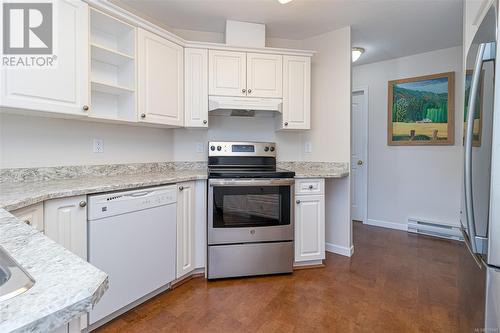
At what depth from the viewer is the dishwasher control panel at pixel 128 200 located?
1.51m

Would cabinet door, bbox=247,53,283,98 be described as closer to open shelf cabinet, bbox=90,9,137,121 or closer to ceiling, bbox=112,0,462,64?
ceiling, bbox=112,0,462,64

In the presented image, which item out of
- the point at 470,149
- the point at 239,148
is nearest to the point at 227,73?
the point at 239,148

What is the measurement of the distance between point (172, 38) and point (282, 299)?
7.64 feet

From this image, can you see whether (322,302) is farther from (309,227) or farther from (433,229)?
(433,229)

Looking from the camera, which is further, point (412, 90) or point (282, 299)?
point (412, 90)

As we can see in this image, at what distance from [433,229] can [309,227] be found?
1.98m

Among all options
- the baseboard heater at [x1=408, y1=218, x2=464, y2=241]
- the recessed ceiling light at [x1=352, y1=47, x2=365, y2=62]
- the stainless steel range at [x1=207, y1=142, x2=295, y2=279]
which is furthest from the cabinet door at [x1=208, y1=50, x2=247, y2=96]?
the baseboard heater at [x1=408, y1=218, x2=464, y2=241]

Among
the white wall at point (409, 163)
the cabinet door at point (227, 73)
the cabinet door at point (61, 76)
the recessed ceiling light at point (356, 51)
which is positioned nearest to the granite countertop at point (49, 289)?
the cabinet door at point (61, 76)

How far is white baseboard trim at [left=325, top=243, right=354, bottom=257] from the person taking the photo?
273 cm

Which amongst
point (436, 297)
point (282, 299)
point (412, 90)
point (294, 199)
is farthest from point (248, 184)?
point (412, 90)

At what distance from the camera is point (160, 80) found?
7.21ft

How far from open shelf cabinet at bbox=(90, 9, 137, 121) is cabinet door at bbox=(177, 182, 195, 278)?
2.32ft

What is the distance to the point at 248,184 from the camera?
217 centimetres

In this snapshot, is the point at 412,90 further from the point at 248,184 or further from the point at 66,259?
the point at 66,259
